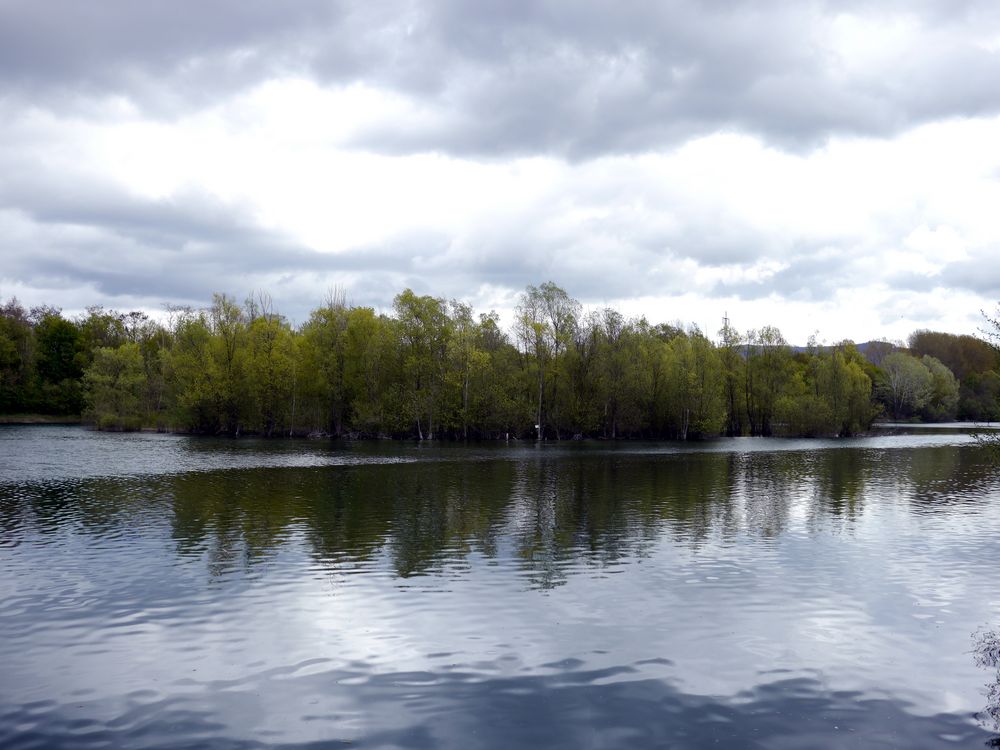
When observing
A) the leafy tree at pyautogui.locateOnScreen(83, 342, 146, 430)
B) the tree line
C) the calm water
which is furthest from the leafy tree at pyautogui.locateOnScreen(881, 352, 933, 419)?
the leafy tree at pyautogui.locateOnScreen(83, 342, 146, 430)

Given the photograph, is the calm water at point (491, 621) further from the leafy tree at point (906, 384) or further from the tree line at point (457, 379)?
the leafy tree at point (906, 384)

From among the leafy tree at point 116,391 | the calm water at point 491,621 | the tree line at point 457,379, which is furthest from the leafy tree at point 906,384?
the leafy tree at point 116,391

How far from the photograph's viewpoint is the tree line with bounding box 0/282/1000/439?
92938 millimetres

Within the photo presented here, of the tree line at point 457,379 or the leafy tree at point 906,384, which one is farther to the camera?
the leafy tree at point 906,384

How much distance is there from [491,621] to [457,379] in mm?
76613

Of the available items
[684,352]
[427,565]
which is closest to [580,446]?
[684,352]

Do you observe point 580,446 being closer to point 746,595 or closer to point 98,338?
point 746,595

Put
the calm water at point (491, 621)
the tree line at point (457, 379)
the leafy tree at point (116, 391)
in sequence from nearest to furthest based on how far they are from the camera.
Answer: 1. the calm water at point (491, 621)
2. the tree line at point (457, 379)
3. the leafy tree at point (116, 391)

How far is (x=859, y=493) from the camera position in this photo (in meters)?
39.0

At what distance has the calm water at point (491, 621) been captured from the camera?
11.0m

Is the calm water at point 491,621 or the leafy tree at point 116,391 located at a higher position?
the leafy tree at point 116,391

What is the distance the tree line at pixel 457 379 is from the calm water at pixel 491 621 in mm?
57336

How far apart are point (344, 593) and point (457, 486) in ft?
76.7

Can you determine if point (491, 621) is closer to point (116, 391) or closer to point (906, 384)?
point (116, 391)
